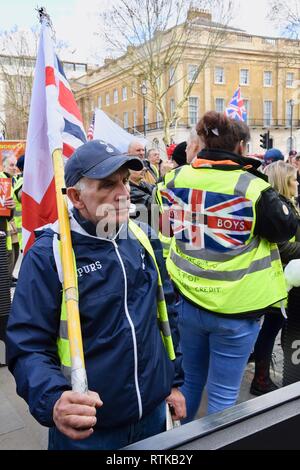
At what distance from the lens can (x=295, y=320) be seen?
282 centimetres

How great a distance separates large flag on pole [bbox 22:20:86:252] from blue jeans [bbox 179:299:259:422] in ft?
3.09

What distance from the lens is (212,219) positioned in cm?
229

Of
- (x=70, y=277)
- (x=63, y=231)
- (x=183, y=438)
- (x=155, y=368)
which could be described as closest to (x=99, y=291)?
(x=70, y=277)

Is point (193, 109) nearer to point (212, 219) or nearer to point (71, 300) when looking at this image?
point (212, 219)

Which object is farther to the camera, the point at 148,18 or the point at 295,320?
the point at 148,18

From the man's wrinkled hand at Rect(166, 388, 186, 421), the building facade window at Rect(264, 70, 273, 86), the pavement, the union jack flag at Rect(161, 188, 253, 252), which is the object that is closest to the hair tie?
the union jack flag at Rect(161, 188, 253, 252)

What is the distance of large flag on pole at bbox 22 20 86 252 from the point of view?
2.16 meters

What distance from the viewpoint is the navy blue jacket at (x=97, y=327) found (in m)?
1.53

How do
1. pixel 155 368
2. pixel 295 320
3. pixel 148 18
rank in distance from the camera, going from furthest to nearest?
pixel 148 18 < pixel 295 320 < pixel 155 368

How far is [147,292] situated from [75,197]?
18.3 inches

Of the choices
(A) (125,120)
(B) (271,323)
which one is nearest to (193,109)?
(A) (125,120)
